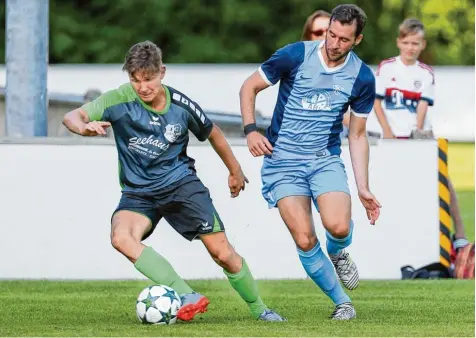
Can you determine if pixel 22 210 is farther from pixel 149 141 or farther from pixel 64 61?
pixel 64 61

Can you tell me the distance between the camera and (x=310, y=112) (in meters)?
9.09

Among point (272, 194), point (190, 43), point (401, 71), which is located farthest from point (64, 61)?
point (272, 194)

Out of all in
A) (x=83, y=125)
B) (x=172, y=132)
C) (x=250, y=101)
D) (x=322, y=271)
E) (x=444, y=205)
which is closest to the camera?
(x=83, y=125)

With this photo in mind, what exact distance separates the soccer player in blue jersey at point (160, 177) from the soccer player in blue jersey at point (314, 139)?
1.21 ft

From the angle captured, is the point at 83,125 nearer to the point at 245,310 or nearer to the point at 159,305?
the point at 159,305

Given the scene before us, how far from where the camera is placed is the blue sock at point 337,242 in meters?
9.22

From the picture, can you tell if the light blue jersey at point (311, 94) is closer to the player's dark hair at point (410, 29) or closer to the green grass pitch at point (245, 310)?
the green grass pitch at point (245, 310)

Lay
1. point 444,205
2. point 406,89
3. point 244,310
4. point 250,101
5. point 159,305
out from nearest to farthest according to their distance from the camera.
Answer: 1. point 159,305
2. point 250,101
3. point 244,310
4. point 444,205
5. point 406,89

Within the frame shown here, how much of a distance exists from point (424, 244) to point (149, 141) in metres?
3.63

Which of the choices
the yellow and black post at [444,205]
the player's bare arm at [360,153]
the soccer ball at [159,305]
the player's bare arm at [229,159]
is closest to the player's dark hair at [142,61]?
the player's bare arm at [229,159]

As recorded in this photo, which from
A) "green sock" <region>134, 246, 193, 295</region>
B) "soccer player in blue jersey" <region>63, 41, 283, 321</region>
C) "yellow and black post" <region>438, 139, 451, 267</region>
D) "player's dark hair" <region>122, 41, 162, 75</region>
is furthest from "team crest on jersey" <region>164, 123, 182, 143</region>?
"yellow and black post" <region>438, 139, 451, 267</region>

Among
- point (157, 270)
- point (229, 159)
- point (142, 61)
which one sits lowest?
point (157, 270)

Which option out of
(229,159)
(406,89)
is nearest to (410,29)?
(406,89)

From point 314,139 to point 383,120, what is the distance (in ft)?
13.0
